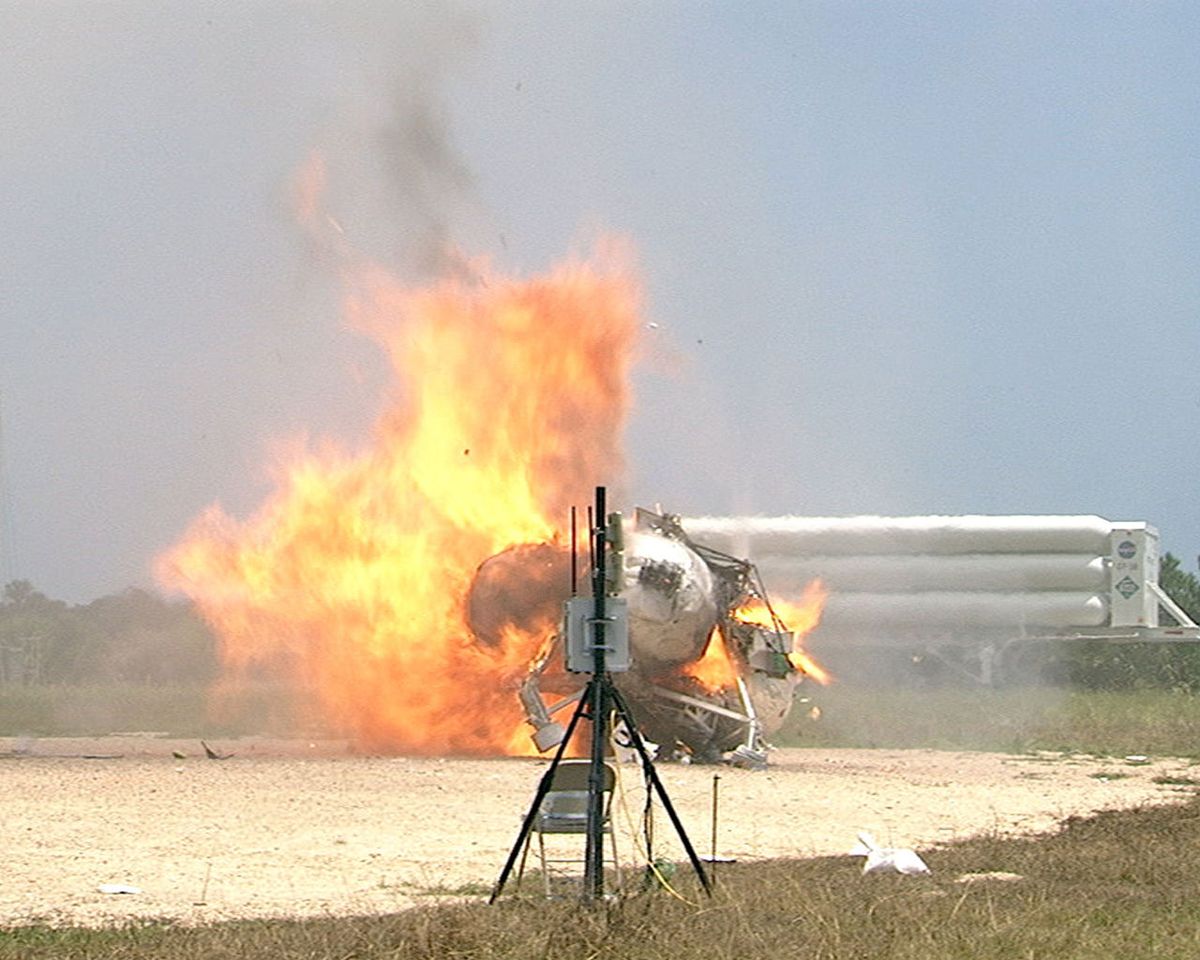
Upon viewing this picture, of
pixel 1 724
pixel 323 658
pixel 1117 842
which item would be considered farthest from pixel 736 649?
pixel 1 724

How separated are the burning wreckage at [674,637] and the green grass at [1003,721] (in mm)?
7339

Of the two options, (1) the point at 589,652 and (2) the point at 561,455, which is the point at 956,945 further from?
(2) the point at 561,455

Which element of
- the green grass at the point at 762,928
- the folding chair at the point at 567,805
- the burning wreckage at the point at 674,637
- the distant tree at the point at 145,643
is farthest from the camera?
the distant tree at the point at 145,643

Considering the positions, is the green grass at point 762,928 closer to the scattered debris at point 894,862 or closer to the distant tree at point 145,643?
the scattered debris at point 894,862

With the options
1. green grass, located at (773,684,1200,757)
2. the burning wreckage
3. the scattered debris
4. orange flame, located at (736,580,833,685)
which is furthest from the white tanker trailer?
the scattered debris

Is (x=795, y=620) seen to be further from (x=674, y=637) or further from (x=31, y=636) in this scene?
(x=31, y=636)

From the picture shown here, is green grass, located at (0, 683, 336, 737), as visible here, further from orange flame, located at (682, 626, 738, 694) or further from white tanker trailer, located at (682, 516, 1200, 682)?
white tanker trailer, located at (682, 516, 1200, 682)

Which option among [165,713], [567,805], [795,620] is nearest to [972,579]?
[795,620]

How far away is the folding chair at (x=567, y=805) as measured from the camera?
16.6 metres

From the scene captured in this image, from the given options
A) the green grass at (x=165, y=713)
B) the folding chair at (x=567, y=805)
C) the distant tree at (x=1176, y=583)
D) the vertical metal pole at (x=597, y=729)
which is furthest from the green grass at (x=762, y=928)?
the distant tree at (x=1176, y=583)

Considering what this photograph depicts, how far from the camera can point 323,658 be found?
35.1 metres

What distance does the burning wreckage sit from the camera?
1246 inches

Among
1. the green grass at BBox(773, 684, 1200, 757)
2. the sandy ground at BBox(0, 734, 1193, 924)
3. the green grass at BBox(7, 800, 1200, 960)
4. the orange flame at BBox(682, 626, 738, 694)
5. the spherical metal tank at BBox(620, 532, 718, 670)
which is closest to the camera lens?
the green grass at BBox(7, 800, 1200, 960)

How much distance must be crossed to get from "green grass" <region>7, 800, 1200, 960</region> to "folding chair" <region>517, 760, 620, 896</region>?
0.61 metres
